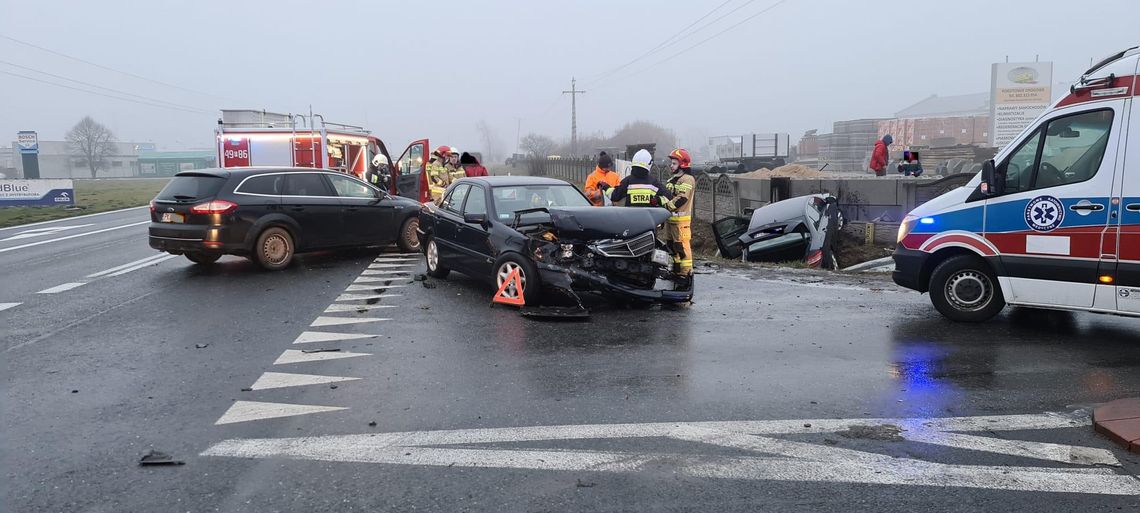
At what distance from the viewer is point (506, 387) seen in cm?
556

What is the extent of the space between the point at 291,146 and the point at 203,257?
311 inches

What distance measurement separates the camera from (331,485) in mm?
3830

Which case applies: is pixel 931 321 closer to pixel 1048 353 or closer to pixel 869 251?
pixel 1048 353

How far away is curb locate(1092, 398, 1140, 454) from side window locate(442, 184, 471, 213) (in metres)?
7.10

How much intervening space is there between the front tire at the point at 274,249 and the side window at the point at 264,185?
1.86ft

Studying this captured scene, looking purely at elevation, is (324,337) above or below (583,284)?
below

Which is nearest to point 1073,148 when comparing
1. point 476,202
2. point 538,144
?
point 476,202

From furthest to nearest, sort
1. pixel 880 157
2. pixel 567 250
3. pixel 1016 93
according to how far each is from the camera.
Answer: pixel 1016 93
pixel 880 157
pixel 567 250

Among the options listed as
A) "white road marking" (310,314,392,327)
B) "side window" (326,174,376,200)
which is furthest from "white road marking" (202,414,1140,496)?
"side window" (326,174,376,200)

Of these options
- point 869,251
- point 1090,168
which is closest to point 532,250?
point 1090,168

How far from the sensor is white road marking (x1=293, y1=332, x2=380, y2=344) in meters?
7.05

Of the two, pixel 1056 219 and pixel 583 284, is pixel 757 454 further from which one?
pixel 1056 219

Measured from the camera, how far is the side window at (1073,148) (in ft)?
21.3

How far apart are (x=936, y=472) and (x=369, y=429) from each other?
322 centimetres
